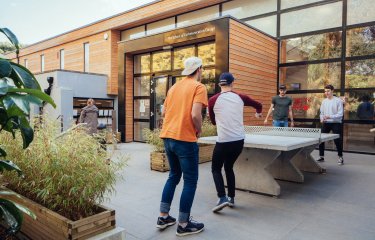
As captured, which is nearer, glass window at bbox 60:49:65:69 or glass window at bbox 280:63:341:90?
glass window at bbox 280:63:341:90

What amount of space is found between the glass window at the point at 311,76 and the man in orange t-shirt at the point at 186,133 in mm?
7097

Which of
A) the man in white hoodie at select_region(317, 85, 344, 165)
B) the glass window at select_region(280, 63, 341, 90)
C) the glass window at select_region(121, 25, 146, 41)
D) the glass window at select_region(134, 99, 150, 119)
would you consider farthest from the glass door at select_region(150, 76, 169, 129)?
Answer: the man in white hoodie at select_region(317, 85, 344, 165)

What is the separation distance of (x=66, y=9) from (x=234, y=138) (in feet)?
85.2

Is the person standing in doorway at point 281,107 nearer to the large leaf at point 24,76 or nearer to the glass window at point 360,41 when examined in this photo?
the glass window at point 360,41

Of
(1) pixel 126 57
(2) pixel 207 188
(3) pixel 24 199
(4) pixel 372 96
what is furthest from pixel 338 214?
(1) pixel 126 57

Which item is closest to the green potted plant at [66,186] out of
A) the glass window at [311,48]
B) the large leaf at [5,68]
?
the large leaf at [5,68]

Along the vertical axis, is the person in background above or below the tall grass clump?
above

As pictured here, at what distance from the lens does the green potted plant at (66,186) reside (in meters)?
2.46

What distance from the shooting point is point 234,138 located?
12.0 feet

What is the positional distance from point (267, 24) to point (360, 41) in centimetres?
284

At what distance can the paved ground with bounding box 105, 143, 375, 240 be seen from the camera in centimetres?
312

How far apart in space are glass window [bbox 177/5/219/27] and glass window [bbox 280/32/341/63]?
2639 mm

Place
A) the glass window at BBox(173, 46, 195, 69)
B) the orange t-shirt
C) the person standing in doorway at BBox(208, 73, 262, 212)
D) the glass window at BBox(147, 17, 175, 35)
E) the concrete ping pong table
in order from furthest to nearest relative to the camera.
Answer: the glass window at BBox(147, 17, 175, 35), the glass window at BBox(173, 46, 195, 69), the concrete ping pong table, the person standing in doorway at BBox(208, 73, 262, 212), the orange t-shirt

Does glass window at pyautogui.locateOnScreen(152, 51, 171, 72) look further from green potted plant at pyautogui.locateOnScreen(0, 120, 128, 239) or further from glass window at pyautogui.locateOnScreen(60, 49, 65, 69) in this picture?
green potted plant at pyautogui.locateOnScreen(0, 120, 128, 239)
